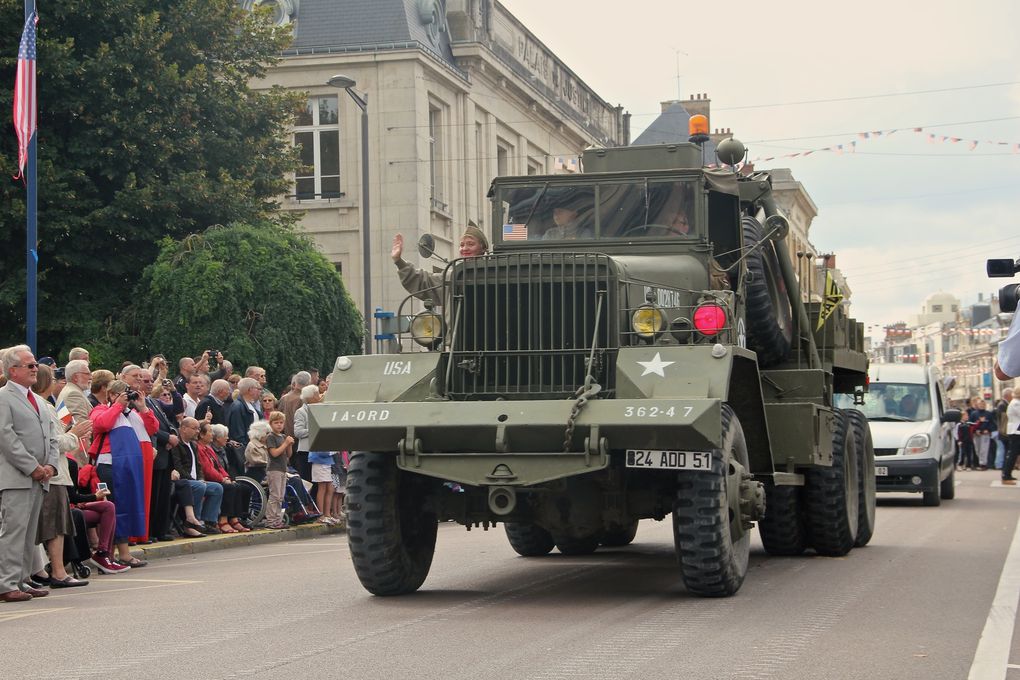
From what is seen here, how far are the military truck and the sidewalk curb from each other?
5.33 meters

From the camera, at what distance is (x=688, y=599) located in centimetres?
1090

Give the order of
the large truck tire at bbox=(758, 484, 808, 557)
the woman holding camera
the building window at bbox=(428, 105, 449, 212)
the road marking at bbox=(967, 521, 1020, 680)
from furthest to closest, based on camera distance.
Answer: the building window at bbox=(428, 105, 449, 212), the woman holding camera, the large truck tire at bbox=(758, 484, 808, 557), the road marking at bbox=(967, 521, 1020, 680)

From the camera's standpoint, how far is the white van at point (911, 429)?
72.0 ft

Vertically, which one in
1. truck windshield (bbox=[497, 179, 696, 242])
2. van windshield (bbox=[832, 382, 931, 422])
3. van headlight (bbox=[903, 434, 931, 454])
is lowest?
van headlight (bbox=[903, 434, 931, 454])

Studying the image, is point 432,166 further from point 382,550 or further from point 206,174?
point 382,550

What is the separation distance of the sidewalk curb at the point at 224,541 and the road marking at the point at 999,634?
321 inches

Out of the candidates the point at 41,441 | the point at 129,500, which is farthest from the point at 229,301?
the point at 41,441

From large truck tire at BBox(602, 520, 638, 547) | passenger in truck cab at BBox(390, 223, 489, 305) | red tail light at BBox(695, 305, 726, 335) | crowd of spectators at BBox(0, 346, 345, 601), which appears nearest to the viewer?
red tail light at BBox(695, 305, 726, 335)

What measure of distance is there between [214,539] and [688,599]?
7724 mm

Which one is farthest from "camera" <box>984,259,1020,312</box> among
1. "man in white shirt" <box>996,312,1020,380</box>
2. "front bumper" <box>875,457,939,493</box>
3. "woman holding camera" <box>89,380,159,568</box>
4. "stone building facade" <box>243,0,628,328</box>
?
"stone building facade" <box>243,0,628,328</box>

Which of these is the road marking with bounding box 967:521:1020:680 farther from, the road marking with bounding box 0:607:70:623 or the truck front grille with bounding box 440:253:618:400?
the road marking with bounding box 0:607:70:623

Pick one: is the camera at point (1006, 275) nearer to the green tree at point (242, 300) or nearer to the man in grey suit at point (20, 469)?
the man in grey suit at point (20, 469)

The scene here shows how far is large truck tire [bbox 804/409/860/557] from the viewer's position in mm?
14367

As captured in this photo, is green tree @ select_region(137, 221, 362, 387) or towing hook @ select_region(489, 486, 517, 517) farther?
green tree @ select_region(137, 221, 362, 387)
